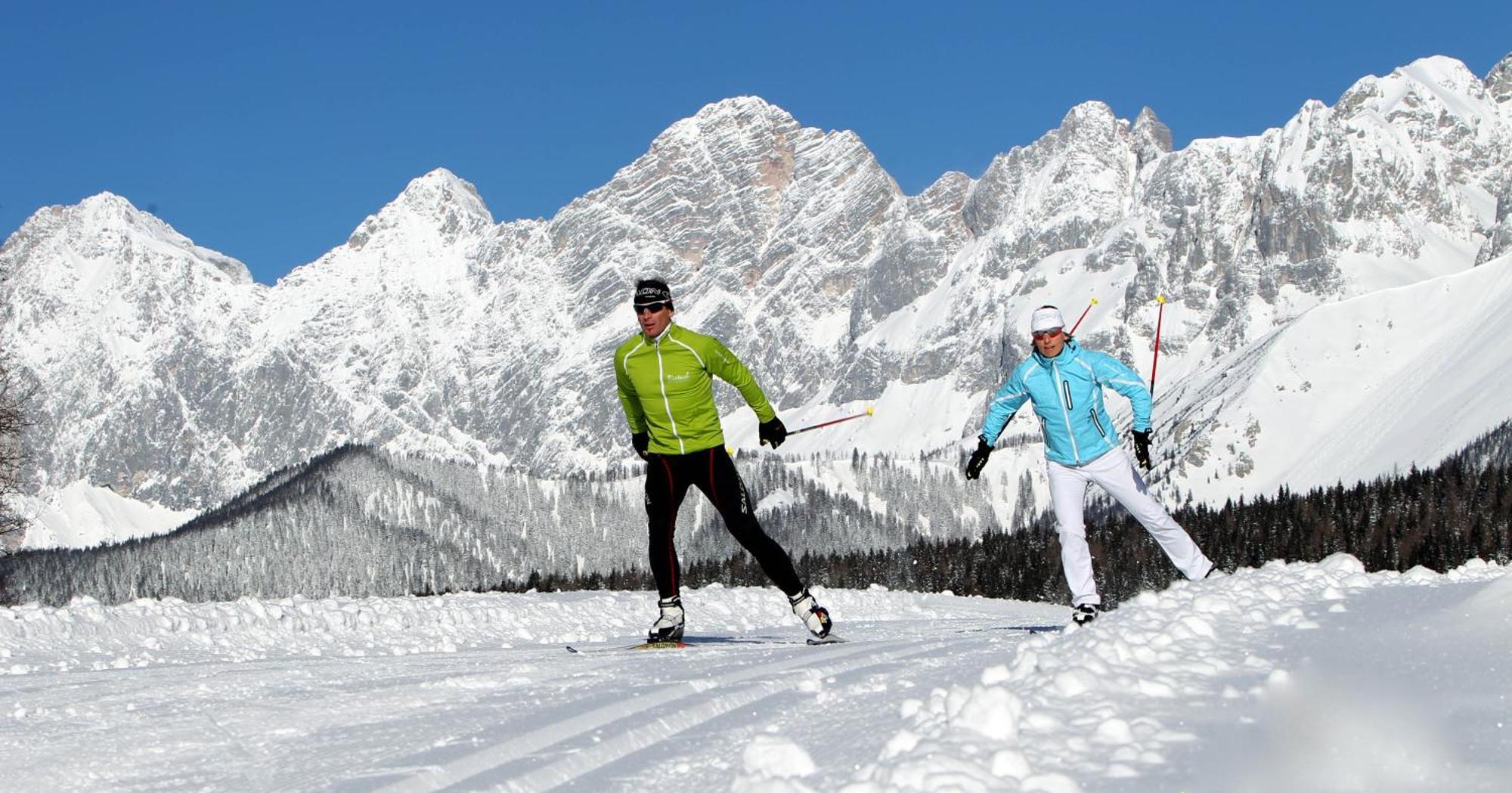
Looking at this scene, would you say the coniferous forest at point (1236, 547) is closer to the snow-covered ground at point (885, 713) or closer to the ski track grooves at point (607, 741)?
the snow-covered ground at point (885, 713)

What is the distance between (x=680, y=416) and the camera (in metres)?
12.5

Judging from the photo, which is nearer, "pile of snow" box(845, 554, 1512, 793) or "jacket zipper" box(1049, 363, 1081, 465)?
"pile of snow" box(845, 554, 1512, 793)

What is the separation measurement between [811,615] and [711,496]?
148 centimetres

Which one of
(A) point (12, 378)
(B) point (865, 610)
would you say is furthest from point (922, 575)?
(A) point (12, 378)

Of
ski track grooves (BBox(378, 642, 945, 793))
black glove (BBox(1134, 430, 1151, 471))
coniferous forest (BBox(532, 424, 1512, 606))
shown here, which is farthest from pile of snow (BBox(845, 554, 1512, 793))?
coniferous forest (BBox(532, 424, 1512, 606))

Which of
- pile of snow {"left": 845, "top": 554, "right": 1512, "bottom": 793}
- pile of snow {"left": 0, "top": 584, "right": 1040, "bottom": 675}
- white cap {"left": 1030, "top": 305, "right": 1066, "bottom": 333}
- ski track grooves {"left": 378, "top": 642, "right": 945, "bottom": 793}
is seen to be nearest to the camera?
pile of snow {"left": 845, "top": 554, "right": 1512, "bottom": 793}

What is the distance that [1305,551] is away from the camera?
9475 centimetres

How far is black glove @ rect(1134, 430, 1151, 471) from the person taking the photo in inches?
552

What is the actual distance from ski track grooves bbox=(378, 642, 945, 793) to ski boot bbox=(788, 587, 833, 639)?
3137 millimetres

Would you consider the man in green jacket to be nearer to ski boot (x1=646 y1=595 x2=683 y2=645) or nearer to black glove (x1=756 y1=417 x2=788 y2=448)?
black glove (x1=756 y1=417 x2=788 y2=448)

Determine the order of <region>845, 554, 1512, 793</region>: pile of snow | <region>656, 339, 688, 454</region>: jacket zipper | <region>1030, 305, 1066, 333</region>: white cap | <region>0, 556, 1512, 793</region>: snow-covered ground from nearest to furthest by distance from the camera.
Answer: <region>845, 554, 1512, 793</region>: pile of snow, <region>0, 556, 1512, 793</region>: snow-covered ground, <region>656, 339, 688, 454</region>: jacket zipper, <region>1030, 305, 1066, 333</region>: white cap

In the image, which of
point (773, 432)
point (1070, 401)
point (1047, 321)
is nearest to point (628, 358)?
point (773, 432)

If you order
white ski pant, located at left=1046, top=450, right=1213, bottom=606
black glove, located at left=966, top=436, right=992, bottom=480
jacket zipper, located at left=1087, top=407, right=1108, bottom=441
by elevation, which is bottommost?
white ski pant, located at left=1046, top=450, right=1213, bottom=606

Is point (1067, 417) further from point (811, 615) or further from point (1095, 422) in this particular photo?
point (811, 615)
